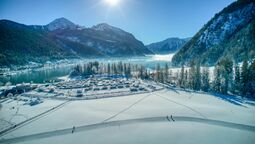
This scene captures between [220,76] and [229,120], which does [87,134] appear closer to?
[229,120]

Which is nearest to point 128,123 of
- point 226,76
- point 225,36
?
point 226,76

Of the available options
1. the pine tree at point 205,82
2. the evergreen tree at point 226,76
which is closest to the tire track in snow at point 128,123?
the evergreen tree at point 226,76

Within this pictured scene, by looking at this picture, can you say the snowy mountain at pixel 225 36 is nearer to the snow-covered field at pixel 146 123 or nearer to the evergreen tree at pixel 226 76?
the evergreen tree at pixel 226 76

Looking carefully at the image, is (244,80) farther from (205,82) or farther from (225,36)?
(225,36)

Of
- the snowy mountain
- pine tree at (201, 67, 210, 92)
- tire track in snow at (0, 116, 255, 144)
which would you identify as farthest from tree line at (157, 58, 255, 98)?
the snowy mountain

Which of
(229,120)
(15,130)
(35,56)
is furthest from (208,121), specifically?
(35,56)

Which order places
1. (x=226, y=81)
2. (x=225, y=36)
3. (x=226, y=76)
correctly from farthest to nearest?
(x=225, y=36), (x=226, y=76), (x=226, y=81)
